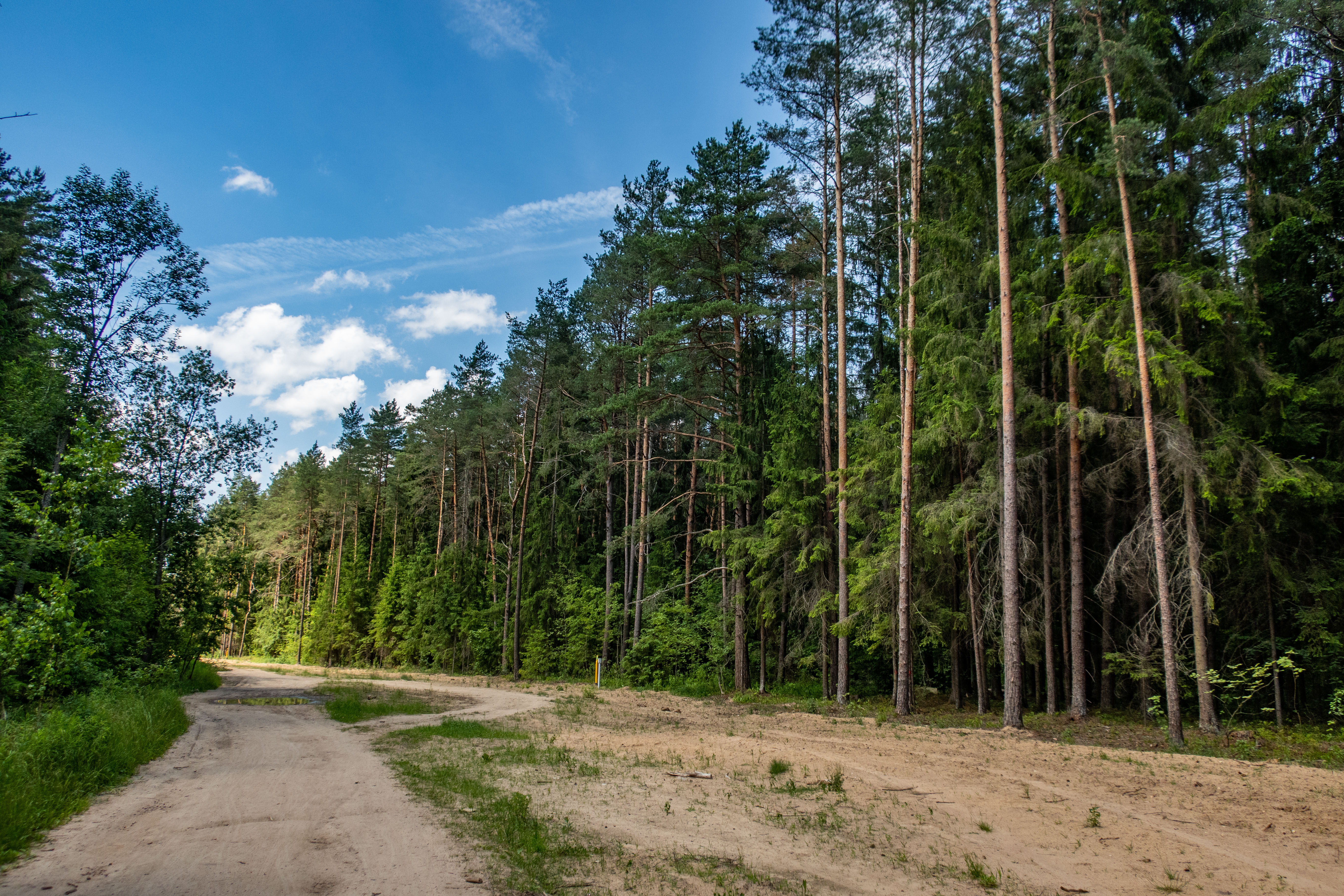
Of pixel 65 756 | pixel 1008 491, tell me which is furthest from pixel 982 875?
pixel 65 756

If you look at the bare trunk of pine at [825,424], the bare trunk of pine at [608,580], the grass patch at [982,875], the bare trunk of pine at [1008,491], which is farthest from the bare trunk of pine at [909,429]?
the bare trunk of pine at [608,580]

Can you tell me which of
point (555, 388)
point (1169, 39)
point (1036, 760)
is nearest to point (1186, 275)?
point (1169, 39)

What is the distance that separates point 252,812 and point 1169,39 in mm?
21559

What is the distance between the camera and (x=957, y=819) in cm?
662

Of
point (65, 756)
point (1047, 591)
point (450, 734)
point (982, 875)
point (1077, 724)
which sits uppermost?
point (1047, 591)

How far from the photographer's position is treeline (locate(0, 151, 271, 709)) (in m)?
10.4

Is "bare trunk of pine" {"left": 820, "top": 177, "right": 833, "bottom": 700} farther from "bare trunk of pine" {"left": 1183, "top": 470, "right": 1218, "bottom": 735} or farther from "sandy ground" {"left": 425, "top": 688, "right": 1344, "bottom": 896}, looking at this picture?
"sandy ground" {"left": 425, "top": 688, "right": 1344, "bottom": 896}

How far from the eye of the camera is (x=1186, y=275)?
12.4 m

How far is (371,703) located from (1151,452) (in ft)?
65.0

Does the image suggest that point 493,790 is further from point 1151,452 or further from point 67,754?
point 1151,452

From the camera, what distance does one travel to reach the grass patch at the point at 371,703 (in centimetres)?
1622

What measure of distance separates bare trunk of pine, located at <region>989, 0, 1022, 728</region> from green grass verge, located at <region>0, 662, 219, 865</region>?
14.3 metres

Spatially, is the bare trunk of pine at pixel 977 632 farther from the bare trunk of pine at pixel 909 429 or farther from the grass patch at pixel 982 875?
the grass patch at pixel 982 875

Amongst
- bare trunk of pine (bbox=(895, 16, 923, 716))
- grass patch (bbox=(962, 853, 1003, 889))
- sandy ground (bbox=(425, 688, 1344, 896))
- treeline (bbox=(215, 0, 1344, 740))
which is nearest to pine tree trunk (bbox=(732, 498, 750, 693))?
treeline (bbox=(215, 0, 1344, 740))
